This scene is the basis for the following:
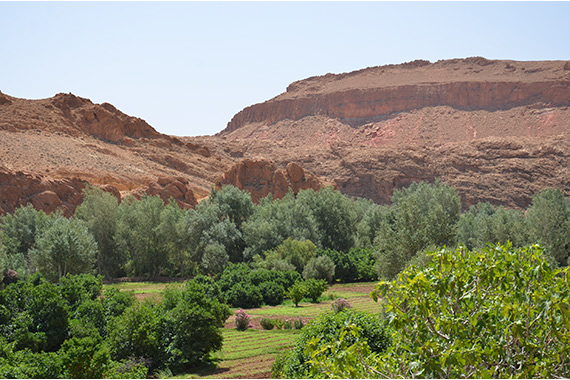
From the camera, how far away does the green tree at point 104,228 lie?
46.2m

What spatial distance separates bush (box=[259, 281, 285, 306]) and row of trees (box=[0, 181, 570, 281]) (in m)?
6.44

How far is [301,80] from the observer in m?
168

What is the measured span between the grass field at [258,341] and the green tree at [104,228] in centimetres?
1030

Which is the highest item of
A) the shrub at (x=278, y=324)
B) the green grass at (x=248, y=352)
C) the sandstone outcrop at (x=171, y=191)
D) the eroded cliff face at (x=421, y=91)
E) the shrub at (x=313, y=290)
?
the eroded cliff face at (x=421, y=91)

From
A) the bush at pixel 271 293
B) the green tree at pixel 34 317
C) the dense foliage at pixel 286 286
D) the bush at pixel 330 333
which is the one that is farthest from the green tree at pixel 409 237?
the green tree at pixel 34 317

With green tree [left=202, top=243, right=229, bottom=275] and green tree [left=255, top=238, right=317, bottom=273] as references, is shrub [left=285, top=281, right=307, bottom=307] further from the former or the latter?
green tree [left=202, top=243, right=229, bottom=275]

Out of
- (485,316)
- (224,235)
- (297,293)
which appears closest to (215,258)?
(224,235)

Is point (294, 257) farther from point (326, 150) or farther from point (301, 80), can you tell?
point (301, 80)

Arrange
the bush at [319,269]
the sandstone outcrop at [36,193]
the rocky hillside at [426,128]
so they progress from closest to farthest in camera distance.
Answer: the bush at [319,269], the sandstone outcrop at [36,193], the rocky hillside at [426,128]

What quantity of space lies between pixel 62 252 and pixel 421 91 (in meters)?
112

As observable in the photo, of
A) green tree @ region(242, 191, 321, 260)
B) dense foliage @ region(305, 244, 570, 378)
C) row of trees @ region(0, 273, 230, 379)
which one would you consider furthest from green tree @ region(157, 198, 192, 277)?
dense foliage @ region(305, 244, 570, 378)

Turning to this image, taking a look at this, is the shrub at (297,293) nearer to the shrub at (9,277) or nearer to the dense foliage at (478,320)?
the shrub at (9,277)

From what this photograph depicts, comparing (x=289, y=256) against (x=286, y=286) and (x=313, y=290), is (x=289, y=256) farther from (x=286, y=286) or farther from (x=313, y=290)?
(x=313, y=290)

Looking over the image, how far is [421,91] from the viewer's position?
443 ft
